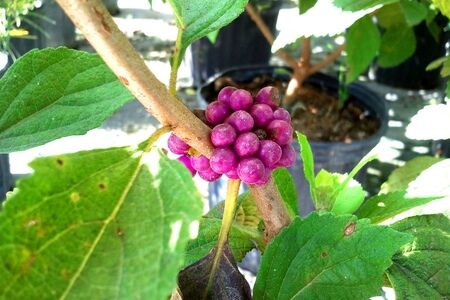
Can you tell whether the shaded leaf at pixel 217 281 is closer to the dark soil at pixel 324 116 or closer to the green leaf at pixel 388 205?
the green leaf at pixel 388 205

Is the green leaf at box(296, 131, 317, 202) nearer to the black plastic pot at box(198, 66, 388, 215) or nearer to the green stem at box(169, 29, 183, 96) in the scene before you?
the green stem at box(169, 29, 183, 96)

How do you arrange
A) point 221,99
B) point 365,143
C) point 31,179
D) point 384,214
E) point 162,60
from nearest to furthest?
point 31,179, point 221,99, point 384,214, point 365,143, point 162,60

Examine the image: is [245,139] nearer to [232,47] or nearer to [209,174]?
[209,174]

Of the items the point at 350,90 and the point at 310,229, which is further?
the point at 350,90

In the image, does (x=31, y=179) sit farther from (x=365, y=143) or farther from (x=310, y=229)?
(x=365, y=143)

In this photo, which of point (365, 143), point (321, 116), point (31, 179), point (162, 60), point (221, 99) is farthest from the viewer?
point (162, 60)

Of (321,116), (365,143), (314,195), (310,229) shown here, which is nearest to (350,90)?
(321,116)

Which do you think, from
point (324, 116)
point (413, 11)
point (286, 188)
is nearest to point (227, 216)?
point (286, 188)

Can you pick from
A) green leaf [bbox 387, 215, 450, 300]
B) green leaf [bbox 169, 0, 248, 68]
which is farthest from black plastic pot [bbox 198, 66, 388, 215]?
green leaf [bbox 169, 0, 248, 68]
